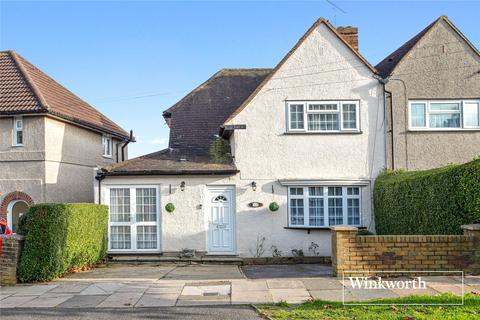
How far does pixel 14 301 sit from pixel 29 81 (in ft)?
38.6

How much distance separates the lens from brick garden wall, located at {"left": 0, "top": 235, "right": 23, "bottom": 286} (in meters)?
12.4

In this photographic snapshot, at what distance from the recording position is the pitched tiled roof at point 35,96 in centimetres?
1848

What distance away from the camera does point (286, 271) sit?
14352 millimetres

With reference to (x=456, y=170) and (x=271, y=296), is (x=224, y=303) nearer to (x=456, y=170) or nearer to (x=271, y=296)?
(x=271, y=296)

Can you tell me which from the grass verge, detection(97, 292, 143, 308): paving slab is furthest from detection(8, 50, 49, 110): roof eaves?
the grass verge

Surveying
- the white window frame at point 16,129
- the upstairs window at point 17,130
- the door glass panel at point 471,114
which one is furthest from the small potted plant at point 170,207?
the door glass panel at point 471,114

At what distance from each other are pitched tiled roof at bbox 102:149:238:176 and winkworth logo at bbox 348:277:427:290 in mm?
7143

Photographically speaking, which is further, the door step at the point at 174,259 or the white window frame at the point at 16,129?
the white window frame at the point at 16,129

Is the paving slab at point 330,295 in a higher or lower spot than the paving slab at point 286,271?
higher

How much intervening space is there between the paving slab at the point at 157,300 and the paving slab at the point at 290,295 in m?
1.93

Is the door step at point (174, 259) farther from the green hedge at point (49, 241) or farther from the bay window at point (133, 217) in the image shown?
the green hedge at point (49, 241)

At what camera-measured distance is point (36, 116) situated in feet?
60.4

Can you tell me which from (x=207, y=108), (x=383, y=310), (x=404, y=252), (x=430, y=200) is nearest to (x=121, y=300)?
(x=383, y=310)

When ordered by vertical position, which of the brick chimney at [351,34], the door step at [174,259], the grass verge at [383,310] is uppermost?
the brick chimney at [351,34]
